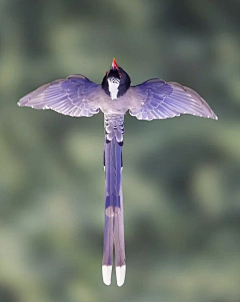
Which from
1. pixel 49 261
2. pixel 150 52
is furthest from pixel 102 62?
pixel 49 261

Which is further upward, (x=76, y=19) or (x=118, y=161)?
(x=76, y=19)

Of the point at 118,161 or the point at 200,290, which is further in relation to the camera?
the point at 200,290

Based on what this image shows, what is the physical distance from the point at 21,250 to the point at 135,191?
0.76 ft

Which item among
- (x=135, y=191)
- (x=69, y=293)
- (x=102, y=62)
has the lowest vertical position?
(x=69, y=293)

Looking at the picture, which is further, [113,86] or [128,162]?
[128,162]

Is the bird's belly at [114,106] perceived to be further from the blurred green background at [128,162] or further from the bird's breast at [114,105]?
the blurred green background at [128,162]

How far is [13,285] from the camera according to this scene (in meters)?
0.85

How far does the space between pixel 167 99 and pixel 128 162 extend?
0.79ft

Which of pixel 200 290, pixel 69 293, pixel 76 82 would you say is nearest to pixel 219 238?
pixel 200 290

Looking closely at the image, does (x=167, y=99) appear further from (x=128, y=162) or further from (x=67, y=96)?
(x=128, y=162)

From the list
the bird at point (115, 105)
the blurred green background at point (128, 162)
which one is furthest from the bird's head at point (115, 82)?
the blurred green background at point (128, 162)

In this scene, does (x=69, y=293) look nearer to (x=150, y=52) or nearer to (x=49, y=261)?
(x=49, y=261)

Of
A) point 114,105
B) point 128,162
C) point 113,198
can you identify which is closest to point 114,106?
point 114,105

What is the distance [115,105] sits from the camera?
60 centimetres
